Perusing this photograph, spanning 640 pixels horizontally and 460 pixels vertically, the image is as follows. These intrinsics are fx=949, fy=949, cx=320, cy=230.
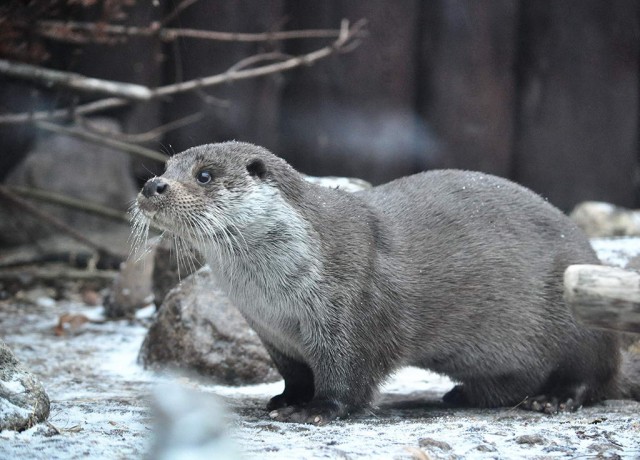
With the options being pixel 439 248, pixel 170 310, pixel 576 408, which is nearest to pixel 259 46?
pixel 170 310

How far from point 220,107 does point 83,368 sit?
2.89 metres

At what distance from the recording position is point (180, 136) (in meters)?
6.88

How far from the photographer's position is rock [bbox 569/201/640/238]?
657 cm

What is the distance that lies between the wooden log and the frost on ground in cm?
57

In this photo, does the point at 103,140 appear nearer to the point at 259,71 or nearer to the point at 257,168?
the point at 259,71

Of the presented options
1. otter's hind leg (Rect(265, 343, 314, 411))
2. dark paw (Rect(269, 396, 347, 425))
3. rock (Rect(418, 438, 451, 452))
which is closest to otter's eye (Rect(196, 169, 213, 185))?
otter's hind leg (Rect(265, 343, 314, 411))

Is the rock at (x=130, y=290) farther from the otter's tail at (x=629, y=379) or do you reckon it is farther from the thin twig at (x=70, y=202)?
the otter's tail at (x=629, y=379)

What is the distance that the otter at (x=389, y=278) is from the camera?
3424mm

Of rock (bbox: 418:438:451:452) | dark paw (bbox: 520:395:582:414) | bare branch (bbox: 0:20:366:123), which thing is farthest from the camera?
bare branch (bbox: 0:20:366:123)

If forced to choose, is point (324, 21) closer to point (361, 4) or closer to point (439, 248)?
point (361, 4)

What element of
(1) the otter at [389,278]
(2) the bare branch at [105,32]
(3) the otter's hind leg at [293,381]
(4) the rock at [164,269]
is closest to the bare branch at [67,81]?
(2) the bare branch at [105,32]

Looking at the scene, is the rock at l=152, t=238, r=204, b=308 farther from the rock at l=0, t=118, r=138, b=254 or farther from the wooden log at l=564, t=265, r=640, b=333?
the wooden log at l=564, t=265, r=640, b=333

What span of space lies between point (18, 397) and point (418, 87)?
15.6ft

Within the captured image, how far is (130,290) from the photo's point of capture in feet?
18.7
